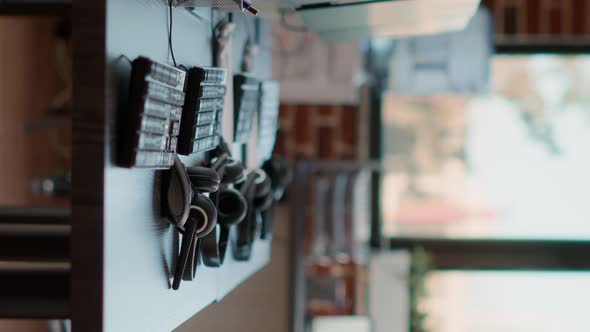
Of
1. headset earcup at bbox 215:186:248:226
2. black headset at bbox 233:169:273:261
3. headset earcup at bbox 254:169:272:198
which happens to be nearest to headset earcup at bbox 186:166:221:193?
headset earcup at bbox 215:186:248:226

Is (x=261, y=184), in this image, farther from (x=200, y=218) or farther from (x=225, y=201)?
(x=200, y=218)

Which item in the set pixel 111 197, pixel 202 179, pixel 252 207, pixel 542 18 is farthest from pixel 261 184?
pixel 542 18

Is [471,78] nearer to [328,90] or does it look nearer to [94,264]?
[328,90]

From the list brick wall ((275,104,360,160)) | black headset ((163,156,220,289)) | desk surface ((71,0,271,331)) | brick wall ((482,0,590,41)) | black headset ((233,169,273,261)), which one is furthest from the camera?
brick wall ((275,104,360,160))

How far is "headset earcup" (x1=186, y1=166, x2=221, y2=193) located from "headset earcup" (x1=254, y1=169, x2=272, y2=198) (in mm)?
553

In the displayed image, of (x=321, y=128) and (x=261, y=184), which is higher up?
(x=321, y=128)

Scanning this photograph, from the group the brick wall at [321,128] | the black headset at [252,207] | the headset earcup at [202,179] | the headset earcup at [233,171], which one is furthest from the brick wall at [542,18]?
the headset earcup at [202,179]

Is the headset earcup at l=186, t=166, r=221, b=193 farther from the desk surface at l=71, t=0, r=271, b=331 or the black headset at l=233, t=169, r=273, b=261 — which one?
the black headset at l=233, t=169, r=273, b=261

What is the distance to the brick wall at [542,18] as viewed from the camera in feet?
17.1

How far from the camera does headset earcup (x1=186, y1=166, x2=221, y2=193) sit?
126 centimetres

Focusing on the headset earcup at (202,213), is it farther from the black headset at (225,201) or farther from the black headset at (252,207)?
the black headset at (252,207)

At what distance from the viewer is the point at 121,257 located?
0.98m

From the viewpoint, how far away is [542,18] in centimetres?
521

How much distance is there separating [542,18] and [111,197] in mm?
4769
